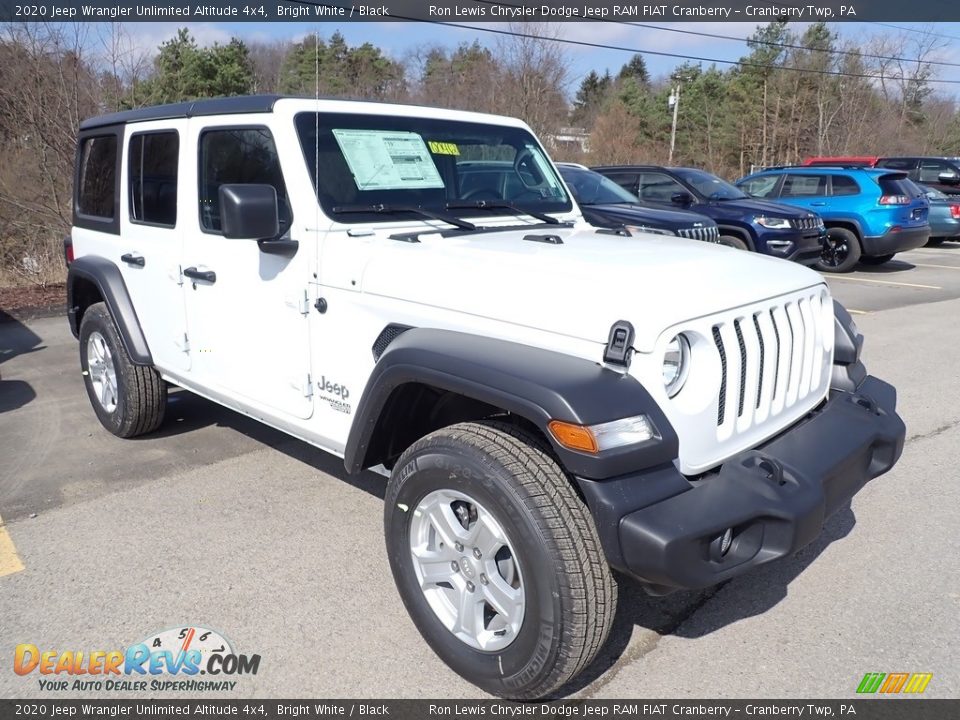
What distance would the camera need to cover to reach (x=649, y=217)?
29.5 ft

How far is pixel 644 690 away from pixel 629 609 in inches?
Result: 20.7

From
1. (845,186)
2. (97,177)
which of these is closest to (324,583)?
(97,177)

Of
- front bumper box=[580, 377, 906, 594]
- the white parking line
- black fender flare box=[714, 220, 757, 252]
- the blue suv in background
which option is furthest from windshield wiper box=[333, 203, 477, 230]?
the white parking line

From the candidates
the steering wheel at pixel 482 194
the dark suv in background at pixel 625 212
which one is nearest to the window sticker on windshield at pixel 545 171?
the steering wheel at pixel 482 194

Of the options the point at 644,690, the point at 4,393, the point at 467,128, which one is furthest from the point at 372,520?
the point at 4,393

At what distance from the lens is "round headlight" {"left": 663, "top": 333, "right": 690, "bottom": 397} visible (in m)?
2.52

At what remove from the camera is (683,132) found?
1932 inches

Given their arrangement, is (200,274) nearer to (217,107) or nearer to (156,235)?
(156,235)

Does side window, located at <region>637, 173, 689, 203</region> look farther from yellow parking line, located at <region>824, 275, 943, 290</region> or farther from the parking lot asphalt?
the parking lot asphalt

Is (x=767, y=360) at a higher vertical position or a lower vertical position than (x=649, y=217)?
lower

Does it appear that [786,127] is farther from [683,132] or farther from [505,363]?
[505,363]

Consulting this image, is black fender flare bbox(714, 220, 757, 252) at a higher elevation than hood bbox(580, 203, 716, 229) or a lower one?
lower

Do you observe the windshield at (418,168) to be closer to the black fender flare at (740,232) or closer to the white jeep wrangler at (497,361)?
the white jeep wrangler at (497,361)

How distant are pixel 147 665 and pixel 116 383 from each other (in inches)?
101
